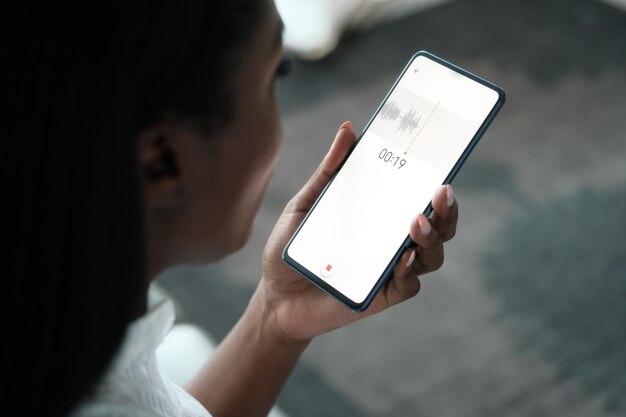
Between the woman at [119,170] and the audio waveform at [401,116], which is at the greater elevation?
the audio waveform at [401,116]

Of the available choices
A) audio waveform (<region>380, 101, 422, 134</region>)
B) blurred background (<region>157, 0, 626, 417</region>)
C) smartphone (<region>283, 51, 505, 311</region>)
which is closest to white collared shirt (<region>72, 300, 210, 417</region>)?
smartphone (<region>283, 51, 505, 311</region>)

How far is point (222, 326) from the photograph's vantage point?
60.6 inches

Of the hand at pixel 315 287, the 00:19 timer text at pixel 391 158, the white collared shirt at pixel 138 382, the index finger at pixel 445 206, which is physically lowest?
the white collared shirt at pixel 138 382

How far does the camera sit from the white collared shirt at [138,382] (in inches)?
20.9

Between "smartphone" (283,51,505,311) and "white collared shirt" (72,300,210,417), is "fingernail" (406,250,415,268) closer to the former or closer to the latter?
"smartphone" (283,51,505,311)

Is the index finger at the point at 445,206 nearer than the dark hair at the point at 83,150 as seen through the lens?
No

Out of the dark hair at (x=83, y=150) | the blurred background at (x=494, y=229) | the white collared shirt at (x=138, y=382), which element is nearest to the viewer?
the dark hair at (x=83, y=150)

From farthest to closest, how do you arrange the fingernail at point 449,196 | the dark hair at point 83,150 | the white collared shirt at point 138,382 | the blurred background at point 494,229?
the blurred background at point 494,229, the fingernail at point 449,196, the white collared shirt at point 138,382, the dark hair at point 83,150

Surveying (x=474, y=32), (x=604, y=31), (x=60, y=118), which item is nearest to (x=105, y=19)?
(x=60, y=118)

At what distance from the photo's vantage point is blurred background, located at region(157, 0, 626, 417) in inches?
55.8

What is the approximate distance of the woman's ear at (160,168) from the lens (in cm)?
46

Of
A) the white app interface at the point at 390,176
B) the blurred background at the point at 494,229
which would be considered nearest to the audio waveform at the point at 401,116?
the white app interface at the point at 390,176

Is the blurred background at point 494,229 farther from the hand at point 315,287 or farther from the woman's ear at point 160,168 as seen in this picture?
the woman's ear at point 160,168

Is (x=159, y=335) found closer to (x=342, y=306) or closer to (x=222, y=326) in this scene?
(x=342, y=306)
